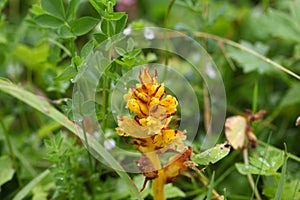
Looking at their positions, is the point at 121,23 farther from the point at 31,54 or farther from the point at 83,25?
the point at 31,54

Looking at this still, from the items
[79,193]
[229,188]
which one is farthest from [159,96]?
[229,188]

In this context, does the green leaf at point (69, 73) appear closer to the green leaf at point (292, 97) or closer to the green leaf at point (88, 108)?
the green leaf at point (88, 108)

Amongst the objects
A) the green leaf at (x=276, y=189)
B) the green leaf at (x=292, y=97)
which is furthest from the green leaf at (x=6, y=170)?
the green leaf at (x=292, y=97)

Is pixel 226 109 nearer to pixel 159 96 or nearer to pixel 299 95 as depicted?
pixel 299 95

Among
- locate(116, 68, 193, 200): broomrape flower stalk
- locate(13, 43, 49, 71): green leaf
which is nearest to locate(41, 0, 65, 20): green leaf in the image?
locate(116, 68, 193, 200): broomrape flower stalk

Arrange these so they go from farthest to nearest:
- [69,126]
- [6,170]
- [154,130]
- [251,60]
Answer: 1. [251,60]
2. [6,170]
3. [69,126]
4. [154,130]

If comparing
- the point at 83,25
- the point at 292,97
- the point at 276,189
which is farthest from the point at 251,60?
the point at 83,25

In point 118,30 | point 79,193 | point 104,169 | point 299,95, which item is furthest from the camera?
point 299,95
